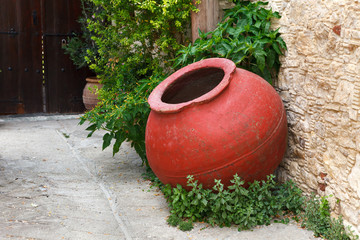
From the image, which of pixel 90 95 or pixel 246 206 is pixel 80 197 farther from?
pixel 90 95

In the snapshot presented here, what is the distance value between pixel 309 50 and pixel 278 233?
4.17ft

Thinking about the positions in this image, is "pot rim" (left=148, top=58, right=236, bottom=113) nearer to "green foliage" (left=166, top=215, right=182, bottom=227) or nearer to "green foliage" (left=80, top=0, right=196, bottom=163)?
"green foliage" (left=80, top=0, right=196, bottom=163)

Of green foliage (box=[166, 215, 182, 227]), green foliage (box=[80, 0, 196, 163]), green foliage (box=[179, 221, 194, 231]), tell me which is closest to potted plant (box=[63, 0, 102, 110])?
→ green foliage (box=[80, 0, 196, 163])

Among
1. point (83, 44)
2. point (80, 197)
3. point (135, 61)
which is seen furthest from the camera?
point (83, 44)

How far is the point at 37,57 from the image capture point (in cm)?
705

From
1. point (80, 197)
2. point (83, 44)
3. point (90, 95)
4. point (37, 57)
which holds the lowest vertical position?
point (80, 197)

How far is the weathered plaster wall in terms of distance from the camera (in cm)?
280

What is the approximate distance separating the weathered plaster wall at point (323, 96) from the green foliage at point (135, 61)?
1191 millimetres

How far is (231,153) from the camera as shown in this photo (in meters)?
3.13

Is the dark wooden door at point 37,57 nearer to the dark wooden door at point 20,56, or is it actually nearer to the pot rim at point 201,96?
the dark wooden door at point 20,56

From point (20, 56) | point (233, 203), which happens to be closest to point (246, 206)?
point (233, 203)

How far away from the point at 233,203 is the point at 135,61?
2227mm

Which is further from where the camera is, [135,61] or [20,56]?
[20,56]

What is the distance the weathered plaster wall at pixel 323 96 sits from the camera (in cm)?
280
